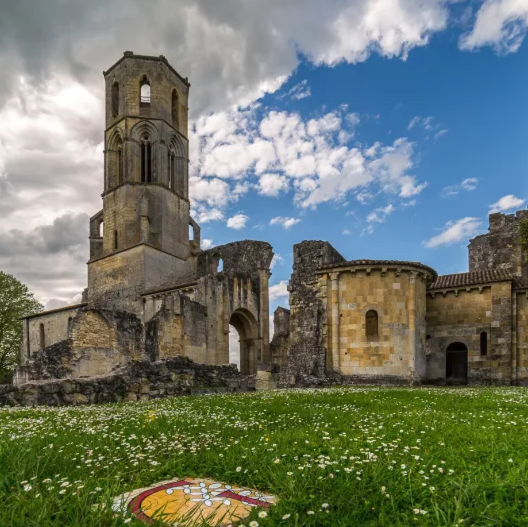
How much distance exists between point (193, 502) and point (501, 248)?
3763 centimetres

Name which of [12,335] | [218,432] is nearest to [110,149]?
[12,335]

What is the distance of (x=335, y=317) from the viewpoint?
65.9 feet

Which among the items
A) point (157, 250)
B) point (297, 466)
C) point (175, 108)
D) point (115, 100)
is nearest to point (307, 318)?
point (297, 466)

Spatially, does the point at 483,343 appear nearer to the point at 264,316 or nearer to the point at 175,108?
the point at 264,316

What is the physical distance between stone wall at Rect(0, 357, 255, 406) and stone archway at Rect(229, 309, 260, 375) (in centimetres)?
1408

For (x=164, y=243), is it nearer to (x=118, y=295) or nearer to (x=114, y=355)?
(x=118, y=295)

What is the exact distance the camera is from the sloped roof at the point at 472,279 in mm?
21094

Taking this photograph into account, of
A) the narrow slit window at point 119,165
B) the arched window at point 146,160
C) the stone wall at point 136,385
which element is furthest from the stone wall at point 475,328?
the narrow slit window at point 119,165

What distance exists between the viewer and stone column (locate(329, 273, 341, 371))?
19.7 metres

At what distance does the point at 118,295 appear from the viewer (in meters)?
36.8

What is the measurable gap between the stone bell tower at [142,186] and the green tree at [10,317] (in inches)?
252

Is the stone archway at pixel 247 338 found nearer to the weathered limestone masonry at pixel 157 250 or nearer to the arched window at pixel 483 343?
the weathered limestone masonry at pixel 157 250

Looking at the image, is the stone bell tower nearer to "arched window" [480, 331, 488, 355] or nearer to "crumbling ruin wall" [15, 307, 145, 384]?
"crumbling ruin wall" [15, 307, 145, 384]

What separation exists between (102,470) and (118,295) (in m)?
34.7
